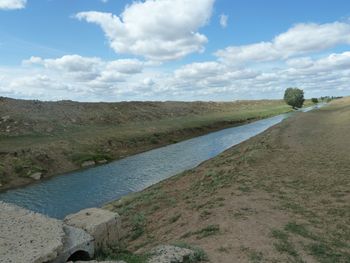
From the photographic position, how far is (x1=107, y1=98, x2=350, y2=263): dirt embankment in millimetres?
12484

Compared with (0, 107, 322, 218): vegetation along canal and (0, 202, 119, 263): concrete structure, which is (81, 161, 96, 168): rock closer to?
(0, 107, 322, 218): vegetation along canal

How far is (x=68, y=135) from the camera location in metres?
56.1

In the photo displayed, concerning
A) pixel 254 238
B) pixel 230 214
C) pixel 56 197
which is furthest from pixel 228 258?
pixel 56 197

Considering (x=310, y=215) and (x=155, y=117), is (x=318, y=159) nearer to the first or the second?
(x=310, y=215)

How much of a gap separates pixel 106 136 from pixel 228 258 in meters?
47.1

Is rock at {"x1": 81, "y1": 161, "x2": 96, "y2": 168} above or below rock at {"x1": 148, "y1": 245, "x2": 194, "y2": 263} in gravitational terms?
below

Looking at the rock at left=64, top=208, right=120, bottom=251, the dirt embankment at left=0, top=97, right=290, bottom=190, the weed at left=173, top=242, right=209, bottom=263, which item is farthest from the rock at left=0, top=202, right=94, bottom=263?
the dirt embankment at left=0, top=97, right=290, bottom=190

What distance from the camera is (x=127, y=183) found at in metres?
33.7

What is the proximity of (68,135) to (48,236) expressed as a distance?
4719 cm

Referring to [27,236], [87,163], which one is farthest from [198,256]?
[87,163]

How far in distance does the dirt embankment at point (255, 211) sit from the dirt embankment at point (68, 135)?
61.4ft

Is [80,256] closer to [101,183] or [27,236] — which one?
[27,236]

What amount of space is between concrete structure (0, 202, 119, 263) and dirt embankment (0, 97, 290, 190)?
2627cm

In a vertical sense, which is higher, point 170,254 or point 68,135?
point 68,135
